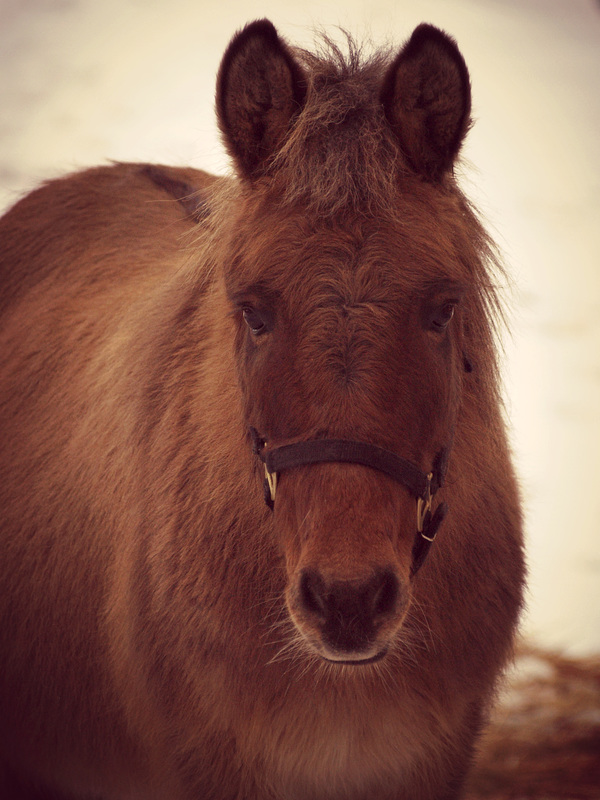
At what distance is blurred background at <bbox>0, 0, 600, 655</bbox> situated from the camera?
19.3 feet

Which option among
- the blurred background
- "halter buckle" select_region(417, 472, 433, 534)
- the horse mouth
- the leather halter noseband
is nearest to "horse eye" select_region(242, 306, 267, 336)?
the leather halter noseband

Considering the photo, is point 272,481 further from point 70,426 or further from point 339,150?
point 70,426

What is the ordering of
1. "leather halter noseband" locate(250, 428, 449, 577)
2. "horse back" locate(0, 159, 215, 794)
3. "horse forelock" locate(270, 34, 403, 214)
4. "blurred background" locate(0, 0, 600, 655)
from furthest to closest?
"blurred background" locate(0, 0, 600, 655) < "horse back" locate(0, 159, 215, 794) < "horse forelock" locate(270, 34, 403, 214) < "leather halter noseband" locate(250, 428, 449, 577)

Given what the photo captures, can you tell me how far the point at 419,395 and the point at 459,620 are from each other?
2.99 ft

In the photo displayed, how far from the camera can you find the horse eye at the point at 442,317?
2.14 meters

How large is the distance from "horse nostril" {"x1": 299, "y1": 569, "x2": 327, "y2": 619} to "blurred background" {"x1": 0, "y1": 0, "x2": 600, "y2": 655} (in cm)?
395

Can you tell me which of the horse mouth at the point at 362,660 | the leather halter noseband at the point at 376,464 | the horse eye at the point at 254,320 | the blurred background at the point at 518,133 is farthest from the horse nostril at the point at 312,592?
the blurred background at the point at 518,133

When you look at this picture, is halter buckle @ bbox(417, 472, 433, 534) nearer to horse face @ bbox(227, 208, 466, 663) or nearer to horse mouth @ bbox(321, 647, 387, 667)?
horse face @ bbox(227, 208, 466, 663)

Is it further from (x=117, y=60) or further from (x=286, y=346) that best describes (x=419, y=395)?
(x=117, y=60)

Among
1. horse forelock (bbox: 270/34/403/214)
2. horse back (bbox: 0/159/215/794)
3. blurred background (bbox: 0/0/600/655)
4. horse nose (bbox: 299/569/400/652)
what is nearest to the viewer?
horse nose (bbox: 299/569/400/652)

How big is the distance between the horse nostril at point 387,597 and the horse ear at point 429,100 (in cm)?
116

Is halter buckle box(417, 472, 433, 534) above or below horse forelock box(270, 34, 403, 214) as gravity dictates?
below

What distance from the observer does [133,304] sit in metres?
3.55

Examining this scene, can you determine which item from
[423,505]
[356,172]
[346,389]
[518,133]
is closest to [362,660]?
[423,505]
